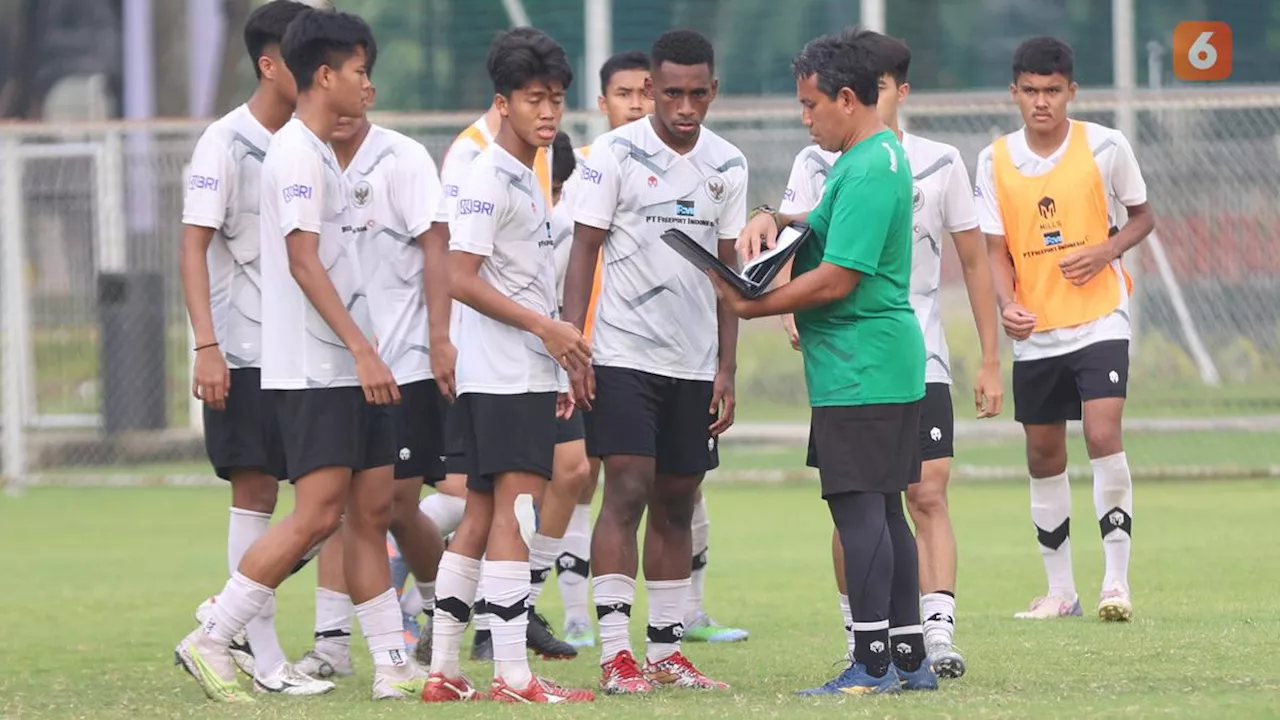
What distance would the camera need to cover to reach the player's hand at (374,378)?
6809 millimetres

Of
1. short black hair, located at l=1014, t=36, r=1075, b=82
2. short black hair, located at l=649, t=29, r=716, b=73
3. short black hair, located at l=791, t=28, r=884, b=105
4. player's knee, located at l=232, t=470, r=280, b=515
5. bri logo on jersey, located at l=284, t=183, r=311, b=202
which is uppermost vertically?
short black hair, located at l=1014, t=36, r=1075, b=82

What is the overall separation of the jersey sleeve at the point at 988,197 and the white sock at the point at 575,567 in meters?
2.21

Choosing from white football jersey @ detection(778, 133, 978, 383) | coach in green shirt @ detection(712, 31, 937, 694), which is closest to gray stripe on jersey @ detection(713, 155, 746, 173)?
white football jersey @ detection(778, 133, 978, 383)

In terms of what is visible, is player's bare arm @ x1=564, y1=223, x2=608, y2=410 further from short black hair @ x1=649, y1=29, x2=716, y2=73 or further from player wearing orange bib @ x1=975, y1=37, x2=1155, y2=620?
player wearing orange bib @ x1=975, y1=37, x2=1155, y2=620

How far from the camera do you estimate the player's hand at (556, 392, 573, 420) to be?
7.15 metres

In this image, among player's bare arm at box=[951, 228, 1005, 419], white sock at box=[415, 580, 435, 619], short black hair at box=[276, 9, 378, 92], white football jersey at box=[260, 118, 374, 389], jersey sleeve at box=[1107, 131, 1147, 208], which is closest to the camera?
white football jersey at box=[260, 118, 374, 389]

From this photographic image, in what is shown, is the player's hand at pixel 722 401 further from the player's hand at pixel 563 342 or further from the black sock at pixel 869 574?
the black sock at pixel 869 574

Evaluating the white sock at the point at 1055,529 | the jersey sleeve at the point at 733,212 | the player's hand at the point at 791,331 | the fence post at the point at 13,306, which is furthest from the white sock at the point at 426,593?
the fence post at the point at 13,306

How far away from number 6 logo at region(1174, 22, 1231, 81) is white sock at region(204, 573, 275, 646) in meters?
15.1

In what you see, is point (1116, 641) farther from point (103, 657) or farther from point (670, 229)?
point (103, 657)

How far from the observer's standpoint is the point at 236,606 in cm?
697

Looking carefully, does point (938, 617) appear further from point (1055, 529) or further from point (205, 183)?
point (205, 183)

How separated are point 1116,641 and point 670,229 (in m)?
2.40

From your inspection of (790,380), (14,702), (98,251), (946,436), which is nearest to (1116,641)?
(946,436)
